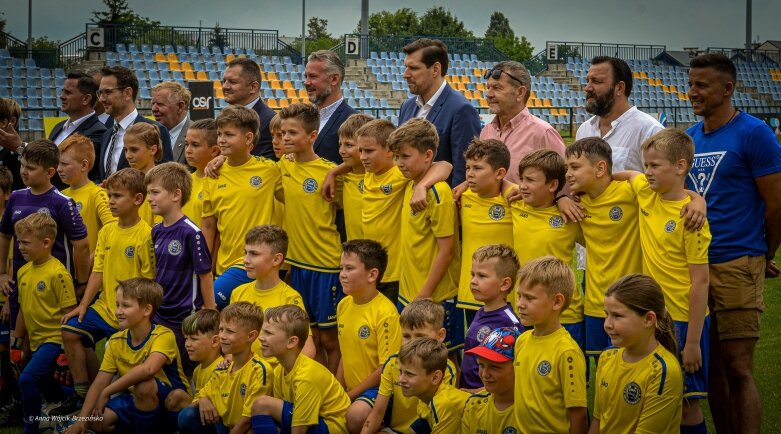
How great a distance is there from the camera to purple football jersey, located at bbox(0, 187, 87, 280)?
23.7 feet

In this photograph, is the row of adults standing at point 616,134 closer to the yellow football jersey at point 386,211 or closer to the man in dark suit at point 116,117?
the man in dark suit at point 116,117

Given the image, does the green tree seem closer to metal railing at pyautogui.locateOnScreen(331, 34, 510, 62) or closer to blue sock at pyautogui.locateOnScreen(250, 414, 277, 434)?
metal railing at pyautogui.locateOnScreen(331, 34, 510, 62)

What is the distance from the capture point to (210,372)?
20.6 feet

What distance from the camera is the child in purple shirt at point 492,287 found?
548 cm

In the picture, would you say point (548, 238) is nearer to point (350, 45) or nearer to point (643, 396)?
point (643, 396)

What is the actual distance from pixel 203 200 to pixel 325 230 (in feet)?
3.13

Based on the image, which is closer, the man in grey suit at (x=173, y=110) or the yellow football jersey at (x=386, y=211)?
the yellow football jersey at (x=386, y=211)

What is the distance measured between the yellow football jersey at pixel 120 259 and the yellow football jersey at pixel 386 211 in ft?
5.28

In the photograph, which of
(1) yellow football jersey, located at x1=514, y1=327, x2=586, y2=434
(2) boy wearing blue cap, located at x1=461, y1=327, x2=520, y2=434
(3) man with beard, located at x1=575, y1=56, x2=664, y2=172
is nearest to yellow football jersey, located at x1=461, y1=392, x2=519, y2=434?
(2) boy wearing blue cap, located at x1=461, y1=327, x2=520, y2=434

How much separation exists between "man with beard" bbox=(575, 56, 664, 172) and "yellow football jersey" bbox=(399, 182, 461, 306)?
41.7 inches

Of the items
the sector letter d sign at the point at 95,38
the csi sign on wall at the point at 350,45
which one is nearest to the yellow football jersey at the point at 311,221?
the sector letter d sign at the point at 95,38

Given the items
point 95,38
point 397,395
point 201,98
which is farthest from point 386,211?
point 95,38

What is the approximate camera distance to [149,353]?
6.34 meters

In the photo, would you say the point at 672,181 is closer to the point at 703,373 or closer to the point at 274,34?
the point at 703,373
